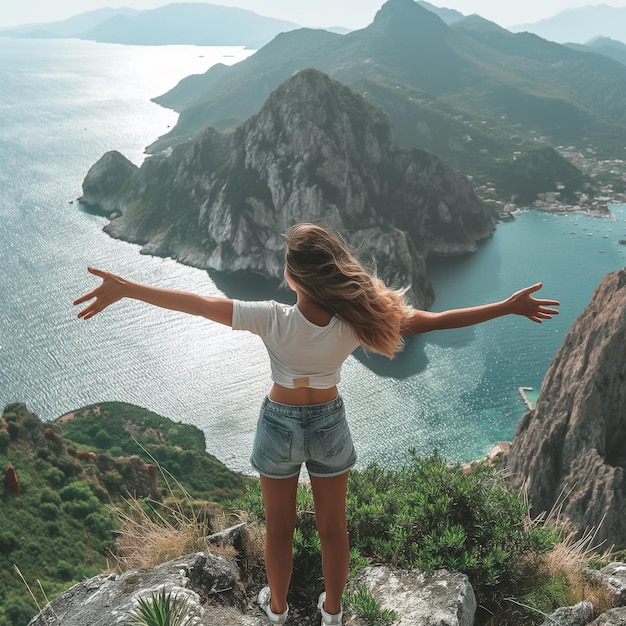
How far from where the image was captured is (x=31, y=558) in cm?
3189

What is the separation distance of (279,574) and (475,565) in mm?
2043

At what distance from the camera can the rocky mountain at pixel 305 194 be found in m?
110

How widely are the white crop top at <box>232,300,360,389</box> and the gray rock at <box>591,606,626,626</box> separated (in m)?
3.34

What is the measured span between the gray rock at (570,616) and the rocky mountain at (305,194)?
306 ft

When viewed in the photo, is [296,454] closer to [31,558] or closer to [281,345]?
[281,345]

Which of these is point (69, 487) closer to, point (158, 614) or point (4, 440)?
point (4, 440)

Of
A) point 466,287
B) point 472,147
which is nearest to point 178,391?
point 466,287

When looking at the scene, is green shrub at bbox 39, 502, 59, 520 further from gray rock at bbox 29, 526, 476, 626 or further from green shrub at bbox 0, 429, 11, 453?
gray rock at bbox 29, 526, 476, 626

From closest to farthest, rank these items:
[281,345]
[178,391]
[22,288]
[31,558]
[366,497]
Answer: [281,345]
[366,497]
[31,558]
[178,391]
[22,288]

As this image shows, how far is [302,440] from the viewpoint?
486 cm

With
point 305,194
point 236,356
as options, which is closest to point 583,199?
point 305,194

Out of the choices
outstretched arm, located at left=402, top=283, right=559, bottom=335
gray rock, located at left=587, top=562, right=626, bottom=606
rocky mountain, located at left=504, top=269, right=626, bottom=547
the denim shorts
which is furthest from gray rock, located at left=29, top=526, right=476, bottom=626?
rocky mountain, located at left=504, top=269, right=626, bottom=547

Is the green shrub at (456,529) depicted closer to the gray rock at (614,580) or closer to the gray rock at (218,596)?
the gray rock at (218,596)

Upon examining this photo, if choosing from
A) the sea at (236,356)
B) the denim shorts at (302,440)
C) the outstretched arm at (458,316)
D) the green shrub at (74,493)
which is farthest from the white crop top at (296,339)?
the sea at (236,356)
